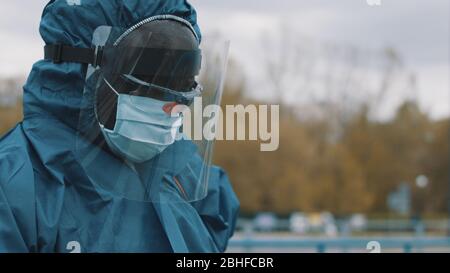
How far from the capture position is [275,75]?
5266 mm

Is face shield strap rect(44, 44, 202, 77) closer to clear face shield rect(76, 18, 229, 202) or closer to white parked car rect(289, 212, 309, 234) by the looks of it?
clear face shield rect(76, 18, 229, 202)

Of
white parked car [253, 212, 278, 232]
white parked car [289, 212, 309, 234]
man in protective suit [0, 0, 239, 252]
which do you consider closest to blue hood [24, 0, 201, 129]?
man in protective suit [0, 0, 239, 252]

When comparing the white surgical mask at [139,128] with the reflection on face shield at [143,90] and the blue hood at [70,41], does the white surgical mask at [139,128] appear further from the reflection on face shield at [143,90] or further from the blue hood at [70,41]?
the blue hood at [70,41]

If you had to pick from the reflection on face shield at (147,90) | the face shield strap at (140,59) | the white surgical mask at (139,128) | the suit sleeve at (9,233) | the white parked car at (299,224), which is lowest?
the suit sleeve at (9,233)

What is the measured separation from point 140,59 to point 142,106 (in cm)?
14

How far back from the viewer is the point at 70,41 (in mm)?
2436

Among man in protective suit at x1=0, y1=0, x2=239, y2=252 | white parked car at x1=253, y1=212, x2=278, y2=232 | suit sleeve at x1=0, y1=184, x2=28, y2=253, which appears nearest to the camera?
suit sleeve at x1=0, y1=184, x2=28, y2=253

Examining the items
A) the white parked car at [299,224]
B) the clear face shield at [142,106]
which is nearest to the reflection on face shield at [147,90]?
the clear face shield at [142,106]

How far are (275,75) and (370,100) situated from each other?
6.42 m

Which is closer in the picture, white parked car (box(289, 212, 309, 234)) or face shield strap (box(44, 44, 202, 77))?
face shield strap (box(44, 44, 202, 77))

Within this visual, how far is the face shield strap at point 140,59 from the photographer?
2.40 meters

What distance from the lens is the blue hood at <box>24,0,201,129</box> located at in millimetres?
2424

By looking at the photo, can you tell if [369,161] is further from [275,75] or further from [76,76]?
[76,76]
